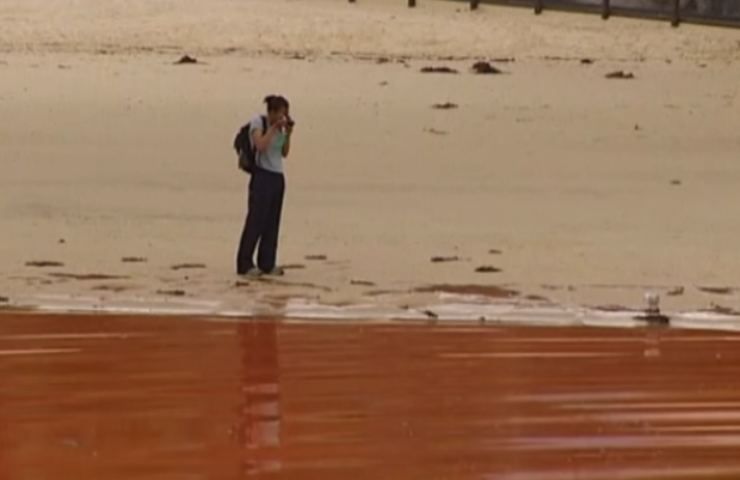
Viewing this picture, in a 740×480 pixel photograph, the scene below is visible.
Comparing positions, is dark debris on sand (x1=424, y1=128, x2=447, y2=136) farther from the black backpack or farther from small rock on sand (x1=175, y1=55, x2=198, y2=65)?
the black backpack

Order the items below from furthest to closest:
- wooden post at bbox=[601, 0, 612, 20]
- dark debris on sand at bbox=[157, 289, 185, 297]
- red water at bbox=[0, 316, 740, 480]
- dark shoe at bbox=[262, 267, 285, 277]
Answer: wooden post at bbox=[601, 0, 612, 20] → dark shoe at bbox=[262, 267, 285, 277] → dark debris on sand at bbox=[157, 289, 185, 297] → red water at bbox=[0, 316, 740, 480]

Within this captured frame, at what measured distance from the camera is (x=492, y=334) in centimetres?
1088

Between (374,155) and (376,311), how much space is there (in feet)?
24.7

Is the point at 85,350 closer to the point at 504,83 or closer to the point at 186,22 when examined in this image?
the point at 504,83

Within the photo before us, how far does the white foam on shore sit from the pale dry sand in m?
0.11

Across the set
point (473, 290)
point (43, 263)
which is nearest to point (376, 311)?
point (473, 290)

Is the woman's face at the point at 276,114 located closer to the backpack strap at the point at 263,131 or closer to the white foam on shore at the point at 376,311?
the backpack strap at the point at 263,131

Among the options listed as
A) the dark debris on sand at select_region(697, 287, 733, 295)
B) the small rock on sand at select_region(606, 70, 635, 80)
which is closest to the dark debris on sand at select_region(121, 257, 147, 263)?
the dark debris on sand at select_region(697, 287, 733, 295)

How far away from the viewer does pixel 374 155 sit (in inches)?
754

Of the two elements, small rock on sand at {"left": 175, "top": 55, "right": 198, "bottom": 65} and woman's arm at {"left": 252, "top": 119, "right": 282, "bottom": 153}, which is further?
small rock on sand at {"left": 175, "top": 55, "right": 198, "bottom": 65}

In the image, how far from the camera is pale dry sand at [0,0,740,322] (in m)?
13.4

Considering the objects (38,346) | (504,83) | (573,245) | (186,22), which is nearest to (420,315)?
(38,346)

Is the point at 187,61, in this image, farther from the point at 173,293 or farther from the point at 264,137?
the point at 173,293

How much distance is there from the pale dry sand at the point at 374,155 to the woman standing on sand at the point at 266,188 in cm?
22
